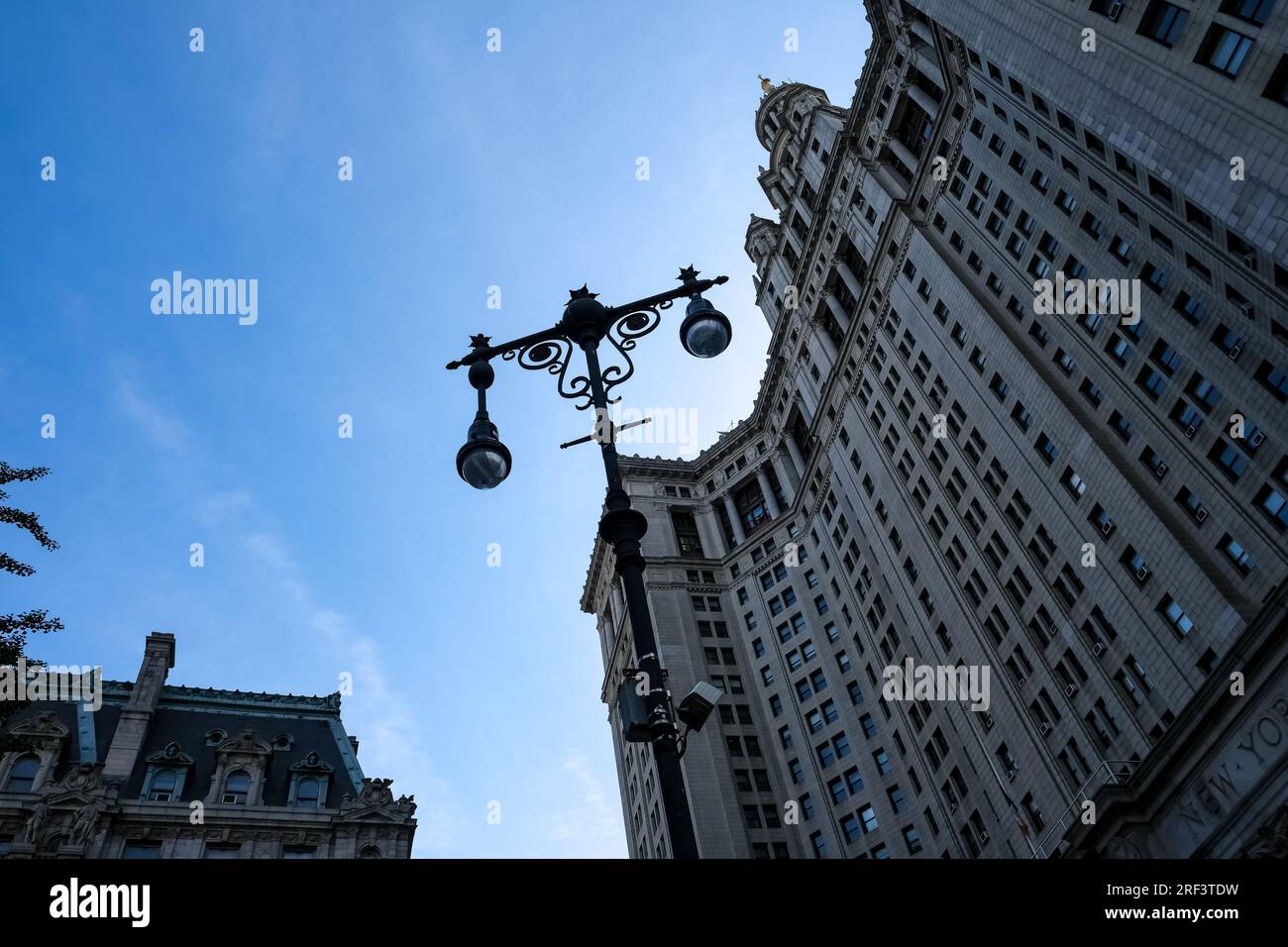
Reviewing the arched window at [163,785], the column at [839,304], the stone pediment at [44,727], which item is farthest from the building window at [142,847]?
the column at [839,304]

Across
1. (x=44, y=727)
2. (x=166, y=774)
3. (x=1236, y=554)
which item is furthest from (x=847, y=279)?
(x=44, y=727)

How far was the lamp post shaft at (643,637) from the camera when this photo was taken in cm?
875

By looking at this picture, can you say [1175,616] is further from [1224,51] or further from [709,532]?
[709,532]

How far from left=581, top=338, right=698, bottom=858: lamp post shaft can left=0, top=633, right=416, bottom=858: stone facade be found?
26378 millimetres

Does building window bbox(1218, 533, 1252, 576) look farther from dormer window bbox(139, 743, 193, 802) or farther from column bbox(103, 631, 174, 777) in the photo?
column bbox(103, 631, 174, 777)

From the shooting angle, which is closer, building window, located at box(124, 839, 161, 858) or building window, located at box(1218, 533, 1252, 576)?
building window, located at box(124, 839, 161, 858)

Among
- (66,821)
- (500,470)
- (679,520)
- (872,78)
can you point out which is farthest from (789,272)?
(500,470)

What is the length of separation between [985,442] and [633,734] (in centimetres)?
5467

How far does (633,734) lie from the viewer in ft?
32.4

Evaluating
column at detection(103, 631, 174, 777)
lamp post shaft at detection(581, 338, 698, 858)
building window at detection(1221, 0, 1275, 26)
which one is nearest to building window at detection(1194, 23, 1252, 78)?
building window at detection(1221, 0, 1275, 26)

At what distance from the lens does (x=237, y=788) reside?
36.1 m

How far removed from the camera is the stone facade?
32062 mm

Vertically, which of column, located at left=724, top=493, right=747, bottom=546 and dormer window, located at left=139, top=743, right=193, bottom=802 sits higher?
column, located at left=724, top=493, right=747, bottom=546
